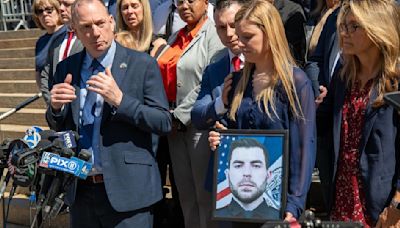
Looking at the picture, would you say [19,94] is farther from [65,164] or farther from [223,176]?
[223,176]

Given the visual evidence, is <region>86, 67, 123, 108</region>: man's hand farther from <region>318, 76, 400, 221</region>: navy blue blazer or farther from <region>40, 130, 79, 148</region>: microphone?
<region>318, 76, 400, 221</region>: navy blue blazer

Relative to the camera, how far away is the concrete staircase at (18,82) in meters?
8.41

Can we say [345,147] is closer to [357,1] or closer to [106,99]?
[357,1]

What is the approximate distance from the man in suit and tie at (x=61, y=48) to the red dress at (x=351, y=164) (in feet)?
8.45

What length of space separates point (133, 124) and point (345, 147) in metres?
1.22

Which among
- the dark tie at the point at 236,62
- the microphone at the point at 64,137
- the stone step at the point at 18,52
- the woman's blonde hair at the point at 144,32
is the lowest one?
the stone step at the point at 18,52

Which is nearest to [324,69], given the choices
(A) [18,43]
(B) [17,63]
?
(B) [17,63]

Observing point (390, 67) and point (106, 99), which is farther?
point (106, 99)

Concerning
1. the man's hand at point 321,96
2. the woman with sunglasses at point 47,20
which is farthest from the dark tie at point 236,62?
the woman with sunglasses at point 47,20

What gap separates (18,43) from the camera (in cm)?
1198

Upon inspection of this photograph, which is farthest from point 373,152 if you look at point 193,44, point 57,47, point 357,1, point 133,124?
point 57,47

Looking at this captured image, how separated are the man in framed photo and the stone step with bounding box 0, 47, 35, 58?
27.6 feet

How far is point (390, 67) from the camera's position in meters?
3.20

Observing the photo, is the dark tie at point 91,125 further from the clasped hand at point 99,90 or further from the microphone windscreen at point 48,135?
the microphone windscreen at point 48,135
